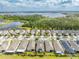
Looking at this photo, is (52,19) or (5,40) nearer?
(5,40)

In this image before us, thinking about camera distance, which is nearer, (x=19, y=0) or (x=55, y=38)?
(x=55, y=38)

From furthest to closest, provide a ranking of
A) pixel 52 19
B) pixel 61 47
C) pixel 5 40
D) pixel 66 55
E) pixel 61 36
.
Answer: pixel 52 19 < pixel 61 36 < pixel 5 40 < pixel 61 47 < pixel 66 55

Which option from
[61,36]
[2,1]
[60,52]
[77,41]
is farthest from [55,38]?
[2,1]

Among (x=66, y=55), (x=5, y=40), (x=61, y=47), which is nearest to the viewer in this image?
(x=66, y=55)

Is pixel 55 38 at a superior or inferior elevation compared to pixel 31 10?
inferior

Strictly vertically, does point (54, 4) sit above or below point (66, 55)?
above

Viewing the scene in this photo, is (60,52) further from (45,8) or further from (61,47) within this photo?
(45,8)

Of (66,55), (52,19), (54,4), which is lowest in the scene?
(66,55)

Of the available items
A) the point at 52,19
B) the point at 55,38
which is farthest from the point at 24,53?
the point at 52,19

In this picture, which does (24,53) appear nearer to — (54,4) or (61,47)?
(61,47)
